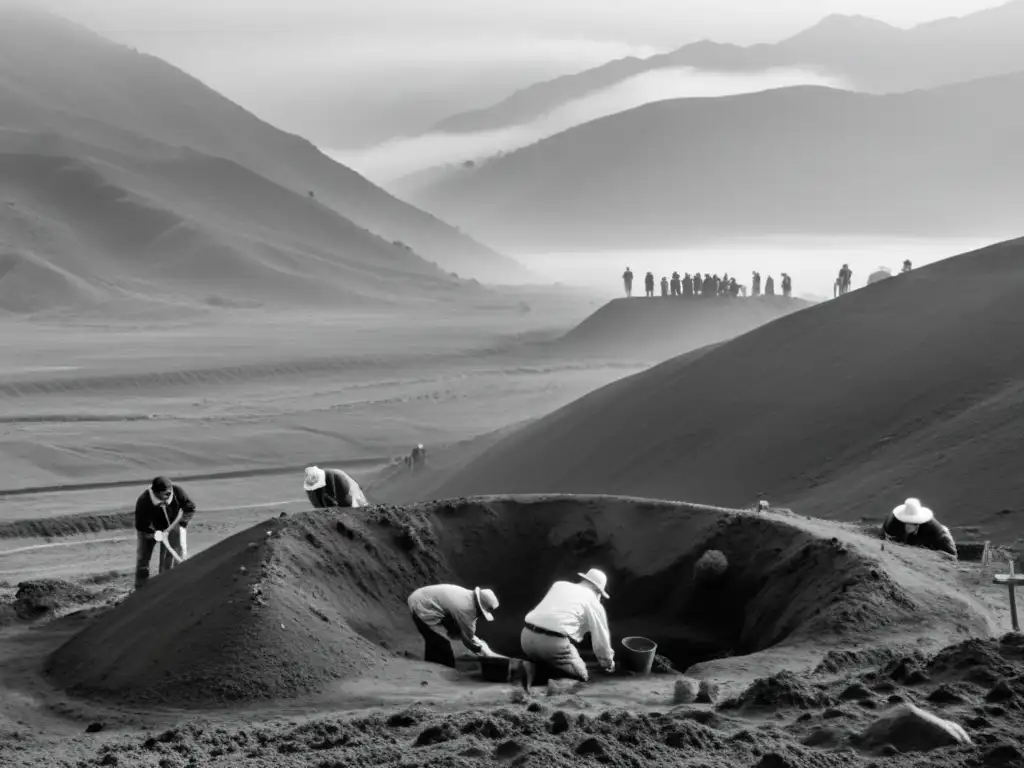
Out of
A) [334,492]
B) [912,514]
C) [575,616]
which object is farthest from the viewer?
[334,492]

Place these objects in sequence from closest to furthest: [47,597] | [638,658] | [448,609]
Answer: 1. [638,658]
2. [448,609]
3. [47,597]

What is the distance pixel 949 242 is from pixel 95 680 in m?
148

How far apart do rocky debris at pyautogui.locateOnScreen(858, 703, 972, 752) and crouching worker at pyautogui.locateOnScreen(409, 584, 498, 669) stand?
348 centimetres

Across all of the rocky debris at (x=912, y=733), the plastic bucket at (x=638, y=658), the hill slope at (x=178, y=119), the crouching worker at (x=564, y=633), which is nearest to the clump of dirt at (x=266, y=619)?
the crouching worker at (x=564, y=633)

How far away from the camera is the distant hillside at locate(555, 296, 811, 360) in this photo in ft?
146

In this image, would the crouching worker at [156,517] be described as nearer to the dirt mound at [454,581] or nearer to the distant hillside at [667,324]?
the dirt mound at [454,581]

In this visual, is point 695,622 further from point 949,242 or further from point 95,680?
point 949,242

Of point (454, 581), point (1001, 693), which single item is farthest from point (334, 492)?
point (1001, 693)

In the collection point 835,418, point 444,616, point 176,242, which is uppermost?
point 176,242

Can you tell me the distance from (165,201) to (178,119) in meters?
40.5

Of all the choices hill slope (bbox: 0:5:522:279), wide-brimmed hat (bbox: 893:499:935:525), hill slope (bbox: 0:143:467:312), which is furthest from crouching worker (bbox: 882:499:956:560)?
hill slope (bbox: 0:5:522:279)

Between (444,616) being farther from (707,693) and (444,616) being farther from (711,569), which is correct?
(711,569)

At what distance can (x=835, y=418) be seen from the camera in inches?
751

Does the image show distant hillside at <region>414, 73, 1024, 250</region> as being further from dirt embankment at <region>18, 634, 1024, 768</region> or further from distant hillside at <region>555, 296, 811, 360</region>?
dirt embankment at <region>18, 634, 1024, 768</region>
